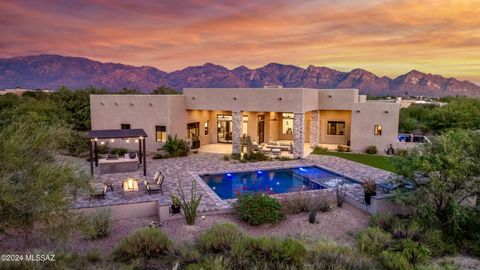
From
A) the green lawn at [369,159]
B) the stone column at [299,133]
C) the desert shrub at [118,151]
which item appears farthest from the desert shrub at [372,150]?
the desert shrub at [118,151]

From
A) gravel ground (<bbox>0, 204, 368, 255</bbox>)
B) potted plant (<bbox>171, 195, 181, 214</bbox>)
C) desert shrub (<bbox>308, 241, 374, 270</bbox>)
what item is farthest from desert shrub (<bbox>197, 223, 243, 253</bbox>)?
potted plant (<bbox>171, 195, 181, 214</bbox>)

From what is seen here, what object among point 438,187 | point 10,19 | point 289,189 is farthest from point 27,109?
point 438,187

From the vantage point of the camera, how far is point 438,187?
404 inches

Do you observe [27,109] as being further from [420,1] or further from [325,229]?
[420,1]

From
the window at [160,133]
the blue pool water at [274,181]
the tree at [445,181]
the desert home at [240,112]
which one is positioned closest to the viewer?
the tree at [445,181]

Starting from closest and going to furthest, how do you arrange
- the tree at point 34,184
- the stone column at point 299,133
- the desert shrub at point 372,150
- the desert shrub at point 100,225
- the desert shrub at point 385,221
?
the tree at point 34,184 < the desert shrub at point 100,225 < the desert shrub at point 385,221 < the stone column at point 299,133 < the desert shrub at point 372,150

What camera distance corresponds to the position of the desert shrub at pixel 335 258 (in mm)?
7145

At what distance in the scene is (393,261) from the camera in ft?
25.4

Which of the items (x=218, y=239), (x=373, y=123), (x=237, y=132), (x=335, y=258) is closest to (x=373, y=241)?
(x=335, y=258)

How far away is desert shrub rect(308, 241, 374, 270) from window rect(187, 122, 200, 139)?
18684mm

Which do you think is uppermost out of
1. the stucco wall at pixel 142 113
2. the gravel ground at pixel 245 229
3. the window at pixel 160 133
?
the stucco wall at pixel 142 113

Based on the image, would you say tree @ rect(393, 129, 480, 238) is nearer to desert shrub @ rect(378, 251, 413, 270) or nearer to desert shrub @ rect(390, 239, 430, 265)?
desert shrub @ rect(390, 239, 430, 265)

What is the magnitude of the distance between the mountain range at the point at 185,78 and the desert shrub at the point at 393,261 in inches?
3293

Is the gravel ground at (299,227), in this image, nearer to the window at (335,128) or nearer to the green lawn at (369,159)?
the green lawn at (369,159)
